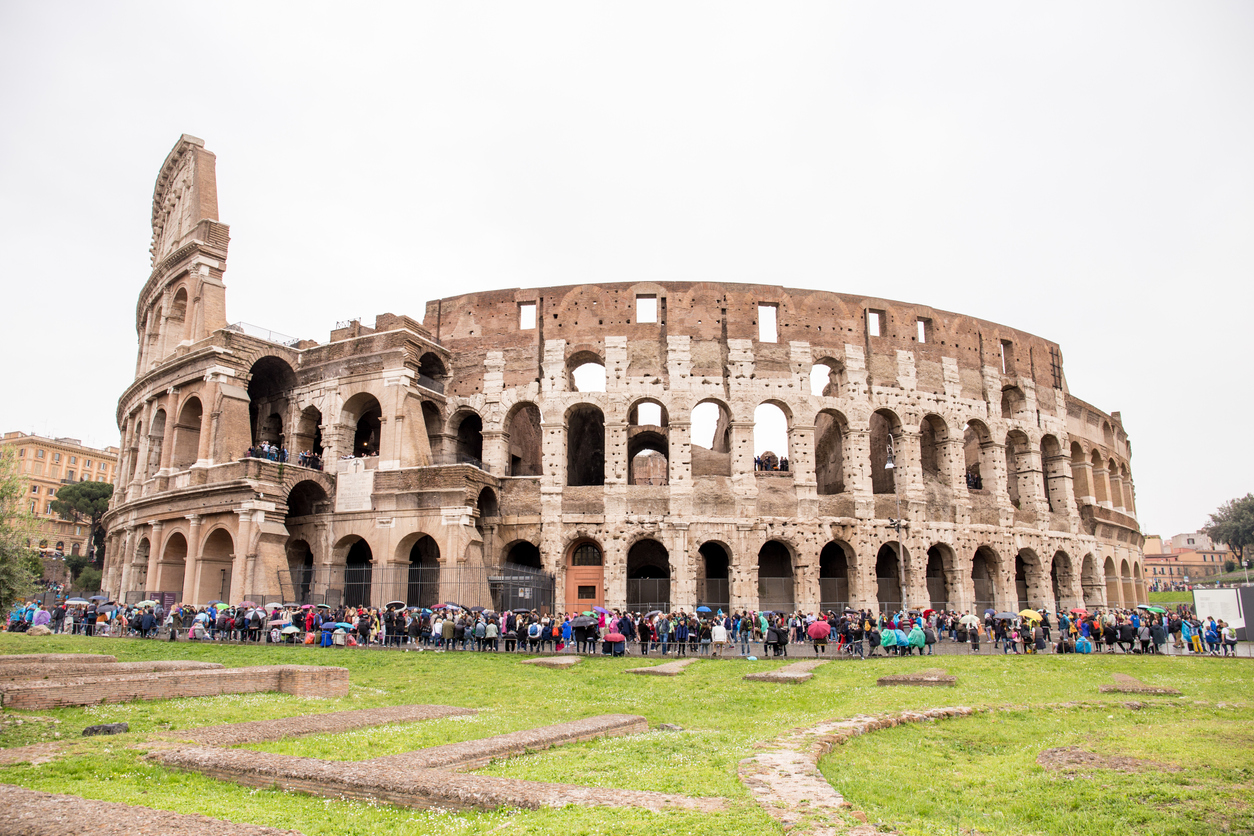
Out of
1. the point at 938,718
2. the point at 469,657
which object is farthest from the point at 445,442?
the point at 938,718

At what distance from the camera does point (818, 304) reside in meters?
31.8

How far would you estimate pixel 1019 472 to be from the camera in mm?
35375

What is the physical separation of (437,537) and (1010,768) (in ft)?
75.0

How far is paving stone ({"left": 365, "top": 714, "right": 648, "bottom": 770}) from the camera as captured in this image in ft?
20.5

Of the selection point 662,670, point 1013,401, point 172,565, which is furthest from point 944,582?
point 172,565

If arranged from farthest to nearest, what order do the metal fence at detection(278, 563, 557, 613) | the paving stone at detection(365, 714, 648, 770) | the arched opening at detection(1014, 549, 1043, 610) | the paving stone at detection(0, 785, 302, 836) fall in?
the arched opening at detection(1014, 549, 1043, 610) → the metal fence at detection(278, 563, 557, 613) → the paving stone at detection(365, 714, 648, 770) → the paving stone at detection(0, 785, 302, 836)

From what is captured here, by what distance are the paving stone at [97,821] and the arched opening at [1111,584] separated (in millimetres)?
43751

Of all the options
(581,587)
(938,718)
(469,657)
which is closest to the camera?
(938,718)

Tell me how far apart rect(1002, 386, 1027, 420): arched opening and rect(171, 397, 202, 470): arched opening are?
33710mm

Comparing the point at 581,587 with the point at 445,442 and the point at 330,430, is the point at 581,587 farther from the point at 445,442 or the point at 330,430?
the point at 330,430

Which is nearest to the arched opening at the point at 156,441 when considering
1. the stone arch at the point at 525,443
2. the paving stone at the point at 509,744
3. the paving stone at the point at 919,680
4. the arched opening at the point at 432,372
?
the arched opening at the point at 432,372

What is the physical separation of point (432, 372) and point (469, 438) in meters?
3.32

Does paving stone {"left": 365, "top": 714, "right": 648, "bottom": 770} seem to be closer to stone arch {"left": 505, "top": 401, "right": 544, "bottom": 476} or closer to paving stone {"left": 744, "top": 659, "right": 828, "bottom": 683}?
paving stone {"left": 744, "top": 659, "right": 828, "bottom": 683}

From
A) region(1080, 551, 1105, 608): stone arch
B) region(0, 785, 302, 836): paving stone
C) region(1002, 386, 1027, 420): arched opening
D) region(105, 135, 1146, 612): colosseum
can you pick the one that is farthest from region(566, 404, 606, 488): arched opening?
region(0, 785, 302, 836): paving stone
